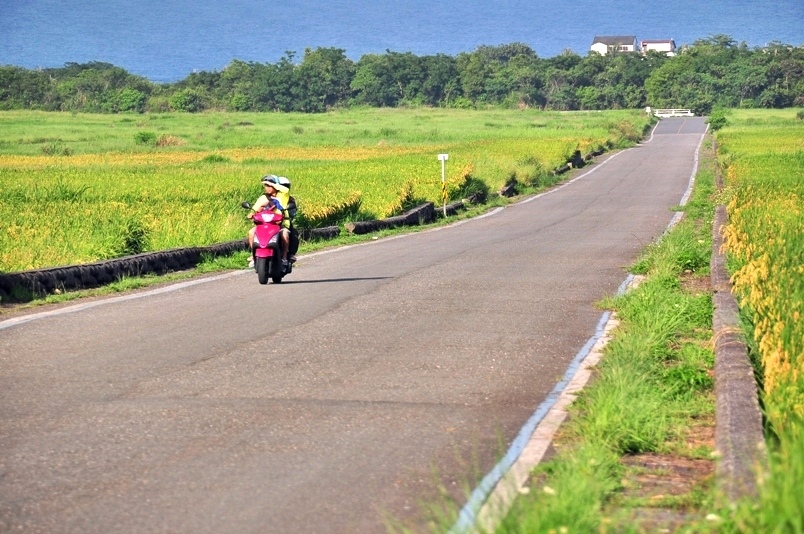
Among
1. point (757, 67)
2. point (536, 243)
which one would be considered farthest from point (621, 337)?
point (757, 67)

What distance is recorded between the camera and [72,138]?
74.5m

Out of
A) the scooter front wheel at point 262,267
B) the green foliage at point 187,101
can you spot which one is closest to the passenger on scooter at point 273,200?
the scooter front wheel at point 262,267

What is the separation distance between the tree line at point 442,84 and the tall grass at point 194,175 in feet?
169

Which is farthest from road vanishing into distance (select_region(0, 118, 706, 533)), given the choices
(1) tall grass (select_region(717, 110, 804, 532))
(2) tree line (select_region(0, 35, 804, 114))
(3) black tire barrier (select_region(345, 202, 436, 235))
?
(2) tree line (select_region(0, 35, 804, 114))

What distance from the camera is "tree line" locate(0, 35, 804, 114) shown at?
146875mm

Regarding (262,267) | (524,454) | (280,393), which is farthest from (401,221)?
(524,454)

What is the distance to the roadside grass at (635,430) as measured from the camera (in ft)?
16.2

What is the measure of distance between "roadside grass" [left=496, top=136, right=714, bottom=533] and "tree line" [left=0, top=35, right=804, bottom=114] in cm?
12643

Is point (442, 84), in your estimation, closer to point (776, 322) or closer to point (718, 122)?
point (718, 122)

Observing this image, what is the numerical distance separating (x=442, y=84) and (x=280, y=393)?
174 m

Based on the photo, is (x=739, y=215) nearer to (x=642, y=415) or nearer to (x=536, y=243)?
(x=536, y=243)

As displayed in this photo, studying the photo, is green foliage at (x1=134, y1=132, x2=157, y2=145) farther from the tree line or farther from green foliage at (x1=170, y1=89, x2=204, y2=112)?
green foliage at (x1=170, y1=89, x2=204, y2=112)

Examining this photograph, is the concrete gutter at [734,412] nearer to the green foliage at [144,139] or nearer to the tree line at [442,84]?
the green foliage at [144,139]

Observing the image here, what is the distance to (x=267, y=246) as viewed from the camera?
47.2 ft
